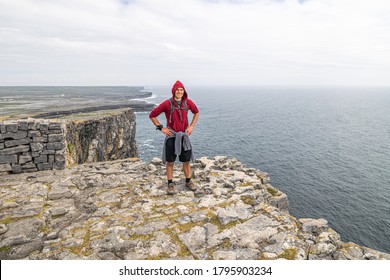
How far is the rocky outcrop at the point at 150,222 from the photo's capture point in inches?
237

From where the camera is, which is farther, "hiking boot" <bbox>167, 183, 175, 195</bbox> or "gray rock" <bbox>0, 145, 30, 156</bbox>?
"gray rock" <bbox>0, 145, 30, 156</bbox>

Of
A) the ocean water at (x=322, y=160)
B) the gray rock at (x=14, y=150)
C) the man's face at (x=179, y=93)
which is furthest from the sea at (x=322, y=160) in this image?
the gray rock at (x=14, y=150)

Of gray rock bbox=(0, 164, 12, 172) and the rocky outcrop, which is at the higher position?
gray rock bbox=(0, 164, 12, 172)

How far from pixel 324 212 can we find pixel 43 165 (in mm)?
44472

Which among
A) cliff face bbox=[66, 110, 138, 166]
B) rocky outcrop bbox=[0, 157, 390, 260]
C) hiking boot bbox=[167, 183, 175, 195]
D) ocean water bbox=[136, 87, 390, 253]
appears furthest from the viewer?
cliff face bbox=[66, 110, 138, 166]

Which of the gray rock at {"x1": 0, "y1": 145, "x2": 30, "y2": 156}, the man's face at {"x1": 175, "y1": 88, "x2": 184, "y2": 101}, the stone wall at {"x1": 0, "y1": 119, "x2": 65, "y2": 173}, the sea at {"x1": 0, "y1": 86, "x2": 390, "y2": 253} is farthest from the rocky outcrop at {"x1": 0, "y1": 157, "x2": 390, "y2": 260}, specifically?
the sea at {"x1": 0, "y1": 86, "x2": 390, "y2": 253}

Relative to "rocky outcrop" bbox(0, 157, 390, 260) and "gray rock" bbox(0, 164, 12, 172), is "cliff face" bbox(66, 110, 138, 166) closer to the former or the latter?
"gray rock" bbox(0, 164, 12, 172)

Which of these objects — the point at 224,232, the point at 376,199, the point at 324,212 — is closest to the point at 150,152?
the point at 324,212

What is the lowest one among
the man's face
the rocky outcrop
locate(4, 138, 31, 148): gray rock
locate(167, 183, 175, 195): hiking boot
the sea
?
the sea

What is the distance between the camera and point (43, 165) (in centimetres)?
1134

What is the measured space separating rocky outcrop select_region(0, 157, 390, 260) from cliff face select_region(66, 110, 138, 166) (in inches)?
1166

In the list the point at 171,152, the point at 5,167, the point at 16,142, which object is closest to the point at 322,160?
the point at 171,152

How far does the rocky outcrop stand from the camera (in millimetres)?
6016

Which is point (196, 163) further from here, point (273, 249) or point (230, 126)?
point (230, 126)
